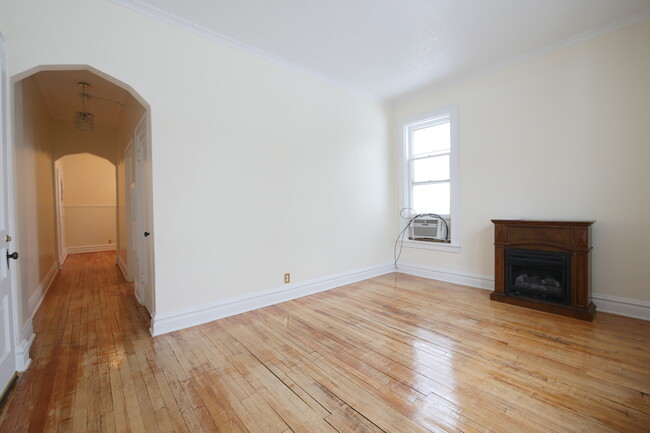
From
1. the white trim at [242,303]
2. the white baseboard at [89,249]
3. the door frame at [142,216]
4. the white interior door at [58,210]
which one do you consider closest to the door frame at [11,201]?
the white trim at [242,303]

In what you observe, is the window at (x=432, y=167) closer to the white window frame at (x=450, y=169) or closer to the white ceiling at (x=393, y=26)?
the white window frame at (x=450, y=169)

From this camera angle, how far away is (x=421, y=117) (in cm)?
462

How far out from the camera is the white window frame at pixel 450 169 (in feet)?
13.9

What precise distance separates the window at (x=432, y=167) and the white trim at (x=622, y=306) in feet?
5.33

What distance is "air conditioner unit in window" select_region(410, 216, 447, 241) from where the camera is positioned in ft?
14.6

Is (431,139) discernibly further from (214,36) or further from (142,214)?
(142,214)

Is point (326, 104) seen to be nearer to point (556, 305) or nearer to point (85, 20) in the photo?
point (85, 20)

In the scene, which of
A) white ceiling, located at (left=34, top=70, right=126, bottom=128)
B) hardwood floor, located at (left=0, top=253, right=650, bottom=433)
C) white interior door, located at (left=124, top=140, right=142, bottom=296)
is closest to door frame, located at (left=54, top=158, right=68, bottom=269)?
white ceiling, located at (left=34, top=70, right=126, bottom=128)

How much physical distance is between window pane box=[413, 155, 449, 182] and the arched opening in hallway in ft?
12.8

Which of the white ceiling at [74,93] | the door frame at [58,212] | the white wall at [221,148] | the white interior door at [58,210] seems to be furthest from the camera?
the white interior door at [58,210]

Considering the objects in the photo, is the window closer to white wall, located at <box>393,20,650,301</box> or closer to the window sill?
the window sill

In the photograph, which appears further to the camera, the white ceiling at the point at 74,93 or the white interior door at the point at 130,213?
the white interior door at the point at 130,213

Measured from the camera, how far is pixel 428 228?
180 inches

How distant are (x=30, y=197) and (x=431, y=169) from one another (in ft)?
16.9
